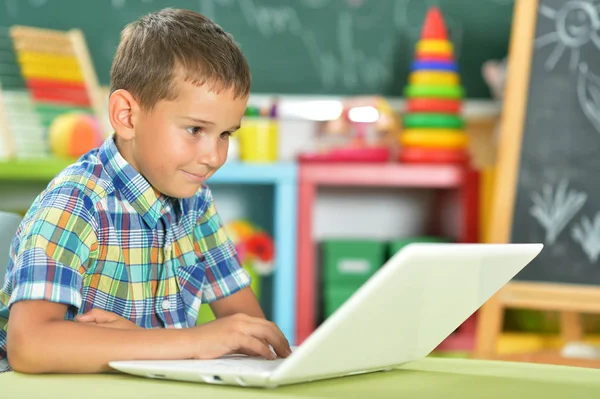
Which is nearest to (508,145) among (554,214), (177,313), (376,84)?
(554,214)

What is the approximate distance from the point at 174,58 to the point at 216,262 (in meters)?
0.29

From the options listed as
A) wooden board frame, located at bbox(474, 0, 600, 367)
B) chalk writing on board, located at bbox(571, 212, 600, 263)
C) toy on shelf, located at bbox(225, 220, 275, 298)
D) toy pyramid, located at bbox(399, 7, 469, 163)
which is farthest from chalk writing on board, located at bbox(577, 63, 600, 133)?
toy on shelf, located at bbox(225, 220, 275, 298)

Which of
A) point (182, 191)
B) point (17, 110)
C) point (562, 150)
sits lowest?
point (182, 191)

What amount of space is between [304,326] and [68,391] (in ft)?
6.76

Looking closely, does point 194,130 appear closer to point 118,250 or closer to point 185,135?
point 185,135

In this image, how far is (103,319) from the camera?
0.90 metres

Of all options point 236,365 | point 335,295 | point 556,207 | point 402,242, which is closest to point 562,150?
point 556,207

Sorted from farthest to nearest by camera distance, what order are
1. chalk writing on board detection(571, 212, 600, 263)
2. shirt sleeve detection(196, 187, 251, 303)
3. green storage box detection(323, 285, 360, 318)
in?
green storage box detection(323, 285, 360, 318), chalk writing on board detection(571, 212, 600, 263), shirt sleeve detection(196, 187, 251, 303)

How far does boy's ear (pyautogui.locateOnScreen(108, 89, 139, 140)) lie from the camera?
1.06 meters

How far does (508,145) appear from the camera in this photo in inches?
100

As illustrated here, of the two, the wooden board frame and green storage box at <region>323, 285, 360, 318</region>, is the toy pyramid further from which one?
green storage box at <region>323, 285, 360, 318</region>

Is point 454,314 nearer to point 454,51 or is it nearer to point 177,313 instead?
point 177,313

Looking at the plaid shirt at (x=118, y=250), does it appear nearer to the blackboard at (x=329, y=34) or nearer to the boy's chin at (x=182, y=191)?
the boy's chin at (x=182, y=191)

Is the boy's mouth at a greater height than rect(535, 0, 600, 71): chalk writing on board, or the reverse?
rect(535, 0, 600, 71): chalk writing on board
